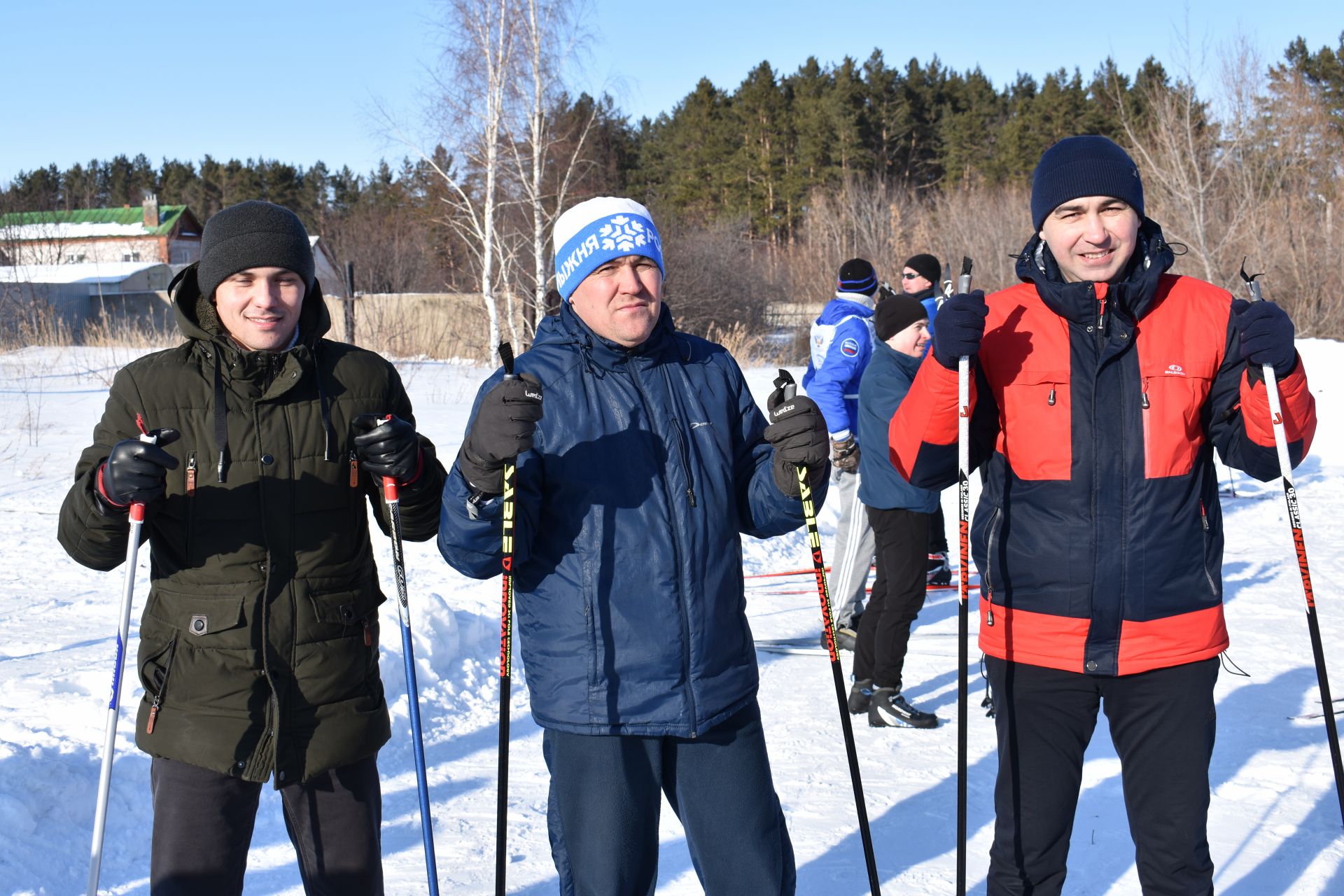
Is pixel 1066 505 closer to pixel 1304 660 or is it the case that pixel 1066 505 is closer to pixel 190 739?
pixel 190 739

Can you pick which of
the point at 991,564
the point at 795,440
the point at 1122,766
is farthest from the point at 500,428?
the point at 1122,766

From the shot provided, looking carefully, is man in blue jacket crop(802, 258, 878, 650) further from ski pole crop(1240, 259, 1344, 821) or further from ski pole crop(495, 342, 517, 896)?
ski pole crop(495, 342, 517, 896)

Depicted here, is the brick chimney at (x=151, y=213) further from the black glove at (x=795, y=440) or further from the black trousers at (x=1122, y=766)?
the black trousers at (x=1122, y=766)

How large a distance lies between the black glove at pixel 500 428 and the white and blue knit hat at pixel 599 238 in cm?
38

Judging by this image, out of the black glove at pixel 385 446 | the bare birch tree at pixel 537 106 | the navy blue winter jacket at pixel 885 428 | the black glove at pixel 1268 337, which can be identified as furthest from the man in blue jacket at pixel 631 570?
the bare birch tree at pixel 537 106

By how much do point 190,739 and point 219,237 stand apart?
1136mm

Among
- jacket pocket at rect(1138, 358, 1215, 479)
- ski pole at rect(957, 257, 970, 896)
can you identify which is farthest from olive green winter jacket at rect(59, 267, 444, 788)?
jacket pocket at rect(1138, 358, 1215, 479)

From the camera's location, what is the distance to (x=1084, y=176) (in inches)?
103

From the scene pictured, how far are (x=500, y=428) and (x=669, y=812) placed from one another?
2.40 m

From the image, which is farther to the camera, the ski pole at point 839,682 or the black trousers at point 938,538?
the black trousers at point 938,538

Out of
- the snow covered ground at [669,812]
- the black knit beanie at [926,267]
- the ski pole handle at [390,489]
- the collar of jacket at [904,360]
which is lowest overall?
the snow covered ground at [669,812]

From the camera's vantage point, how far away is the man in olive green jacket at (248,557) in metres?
2.41

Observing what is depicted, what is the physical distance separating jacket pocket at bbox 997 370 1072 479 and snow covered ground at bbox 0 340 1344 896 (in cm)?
165

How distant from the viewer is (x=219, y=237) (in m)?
2.56
